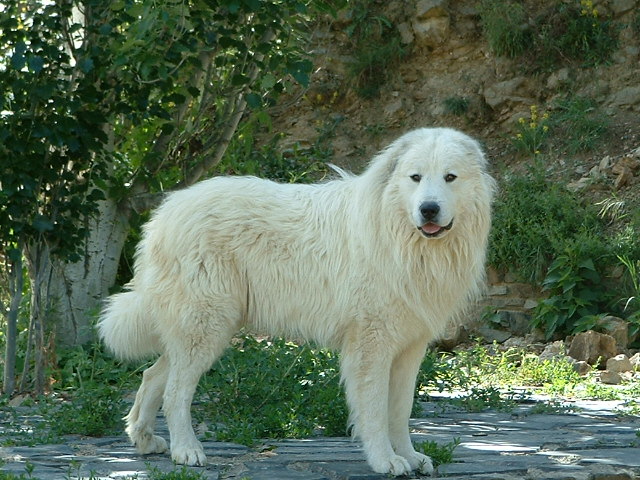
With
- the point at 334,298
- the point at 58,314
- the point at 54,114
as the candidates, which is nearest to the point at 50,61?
the point at 54,114

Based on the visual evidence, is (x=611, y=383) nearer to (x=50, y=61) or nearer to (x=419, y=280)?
(x=419, y=280)

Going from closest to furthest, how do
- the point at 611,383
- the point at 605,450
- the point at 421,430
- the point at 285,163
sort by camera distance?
1. the point at 605,450
2. the point at 421,430
3. the point at 611,383
4. the point at 285,163

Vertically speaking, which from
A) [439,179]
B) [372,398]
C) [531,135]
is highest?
[531,135]

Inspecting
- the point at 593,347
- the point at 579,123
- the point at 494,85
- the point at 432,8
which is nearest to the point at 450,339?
the point at 593,347

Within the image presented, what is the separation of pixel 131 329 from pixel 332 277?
110 cm

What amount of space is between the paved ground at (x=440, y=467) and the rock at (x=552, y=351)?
2.05 m

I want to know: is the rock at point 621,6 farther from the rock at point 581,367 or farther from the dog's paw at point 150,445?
the dog's paw at point 150,445

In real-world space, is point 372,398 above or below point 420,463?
above

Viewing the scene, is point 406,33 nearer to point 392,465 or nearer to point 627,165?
point 627,165

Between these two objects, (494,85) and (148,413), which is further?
(494,85)

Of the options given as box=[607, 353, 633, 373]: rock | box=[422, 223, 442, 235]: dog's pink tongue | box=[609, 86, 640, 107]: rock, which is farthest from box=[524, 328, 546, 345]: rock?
box=[422, 223, 442, 235]: dog's pink tongue

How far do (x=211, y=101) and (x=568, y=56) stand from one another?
5.21 meters

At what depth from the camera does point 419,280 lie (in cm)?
443

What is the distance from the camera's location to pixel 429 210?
4195 mm
